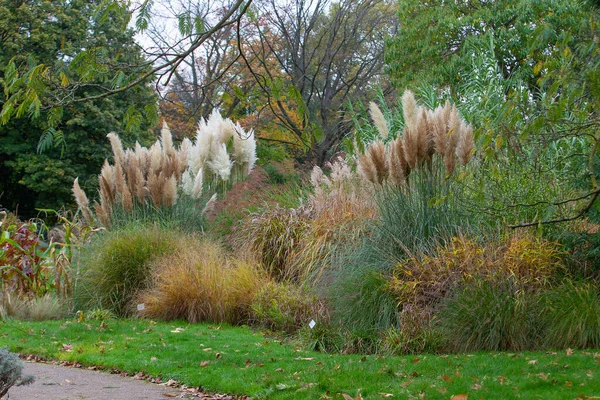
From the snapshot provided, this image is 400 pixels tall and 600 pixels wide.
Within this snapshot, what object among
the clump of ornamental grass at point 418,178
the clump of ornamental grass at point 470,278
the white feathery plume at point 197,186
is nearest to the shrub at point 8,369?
the clump of ornamental grass at point 470,278

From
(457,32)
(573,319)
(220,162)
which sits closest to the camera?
(573,319)

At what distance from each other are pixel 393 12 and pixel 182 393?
25321 millimetres

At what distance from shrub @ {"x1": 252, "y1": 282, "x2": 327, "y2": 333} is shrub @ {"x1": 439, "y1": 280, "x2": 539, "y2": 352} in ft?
5.19

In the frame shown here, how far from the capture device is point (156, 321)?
9078 millimetres

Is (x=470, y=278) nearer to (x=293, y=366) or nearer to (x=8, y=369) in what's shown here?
(x=293, y=366)

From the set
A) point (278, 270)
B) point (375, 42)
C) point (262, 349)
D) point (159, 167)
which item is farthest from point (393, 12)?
point (262, 349)

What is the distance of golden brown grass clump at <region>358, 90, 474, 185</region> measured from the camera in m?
8.07

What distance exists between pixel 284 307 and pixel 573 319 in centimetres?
338

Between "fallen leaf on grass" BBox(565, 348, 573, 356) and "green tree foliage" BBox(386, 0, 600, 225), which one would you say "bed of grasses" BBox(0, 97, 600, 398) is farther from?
"green tree foliage" BBox(386, 0, 600, 225)

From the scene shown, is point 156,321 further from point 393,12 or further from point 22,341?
point 393,12

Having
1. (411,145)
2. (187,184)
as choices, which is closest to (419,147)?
(411,145)

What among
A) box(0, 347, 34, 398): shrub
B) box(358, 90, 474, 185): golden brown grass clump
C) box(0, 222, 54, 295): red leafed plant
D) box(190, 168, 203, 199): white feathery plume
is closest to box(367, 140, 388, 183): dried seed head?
box(358, 90, 474, 185): golden brown grass clump

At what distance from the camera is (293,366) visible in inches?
248

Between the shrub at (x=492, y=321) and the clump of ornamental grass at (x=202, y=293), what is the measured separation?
3085 millimetres
